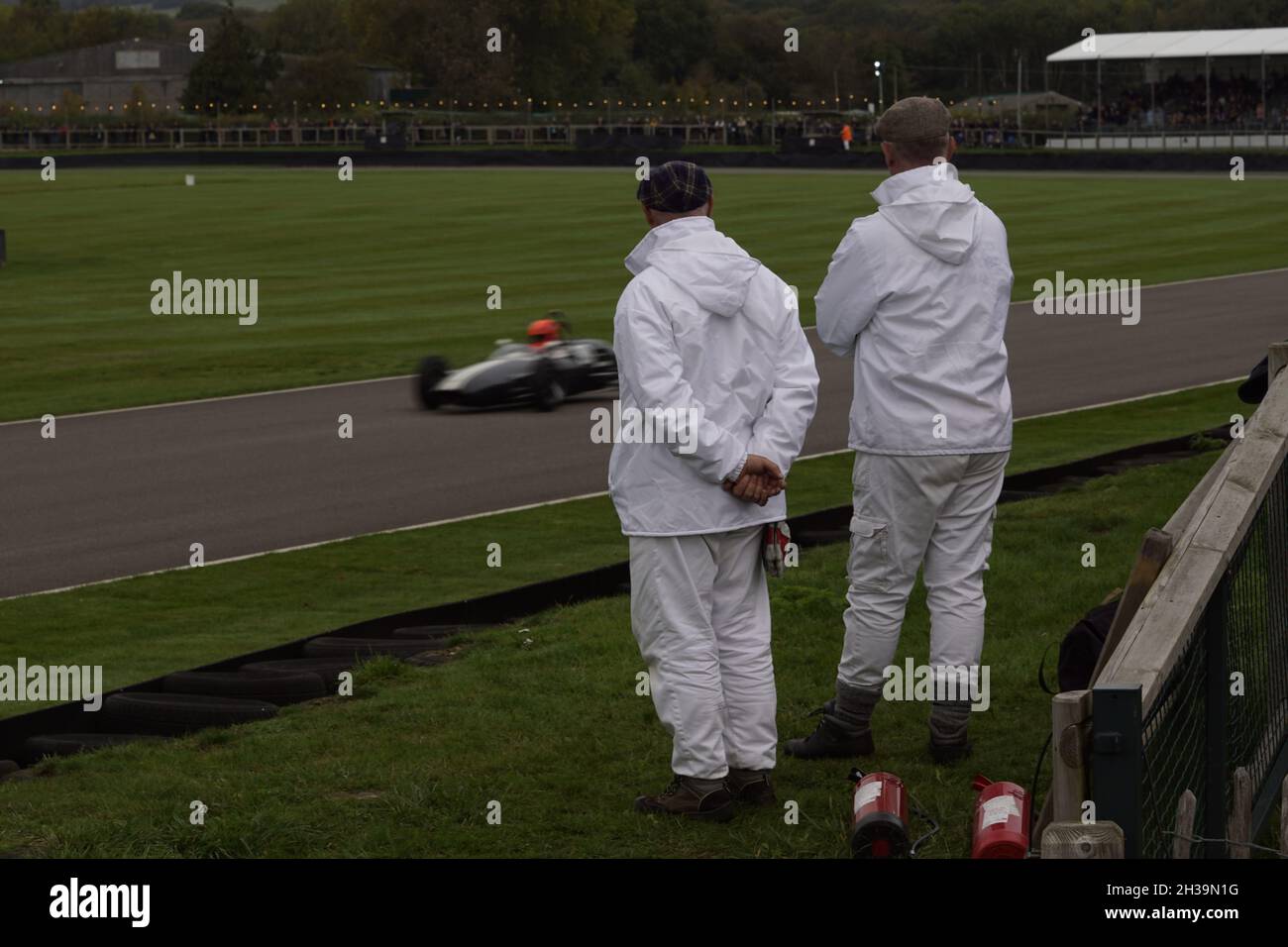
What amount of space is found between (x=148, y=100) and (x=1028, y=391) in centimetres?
12260

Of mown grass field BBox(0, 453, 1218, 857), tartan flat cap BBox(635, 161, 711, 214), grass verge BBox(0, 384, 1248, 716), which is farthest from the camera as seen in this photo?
grass verge BBox(0, 384, 1248, 716)

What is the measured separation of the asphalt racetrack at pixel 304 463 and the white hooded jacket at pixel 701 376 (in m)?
5.76

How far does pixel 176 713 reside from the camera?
24.2 ft

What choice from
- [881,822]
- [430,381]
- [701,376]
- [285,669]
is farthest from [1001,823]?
[430,381]

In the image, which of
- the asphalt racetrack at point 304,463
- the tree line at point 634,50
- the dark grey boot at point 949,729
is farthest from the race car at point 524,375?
the tree line at point 634,50

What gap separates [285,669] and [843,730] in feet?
8.74

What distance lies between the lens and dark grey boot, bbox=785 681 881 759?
655cm

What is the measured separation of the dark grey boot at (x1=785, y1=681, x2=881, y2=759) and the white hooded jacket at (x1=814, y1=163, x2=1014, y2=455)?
0.87 m

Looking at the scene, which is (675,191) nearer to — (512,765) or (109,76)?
(512,765)

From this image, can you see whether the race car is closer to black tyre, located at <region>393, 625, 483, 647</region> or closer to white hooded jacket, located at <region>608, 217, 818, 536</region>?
black tyre, located at <region>393, 625, 483, 647</region>

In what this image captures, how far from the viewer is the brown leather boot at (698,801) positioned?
5.91 metres

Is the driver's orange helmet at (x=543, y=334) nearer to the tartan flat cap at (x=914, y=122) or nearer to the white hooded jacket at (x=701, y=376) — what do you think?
the tartan flat cap at (x=914, y=122)

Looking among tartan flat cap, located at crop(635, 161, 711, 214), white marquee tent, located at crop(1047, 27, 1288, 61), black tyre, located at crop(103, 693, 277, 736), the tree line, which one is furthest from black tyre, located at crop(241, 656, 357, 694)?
the tree line
